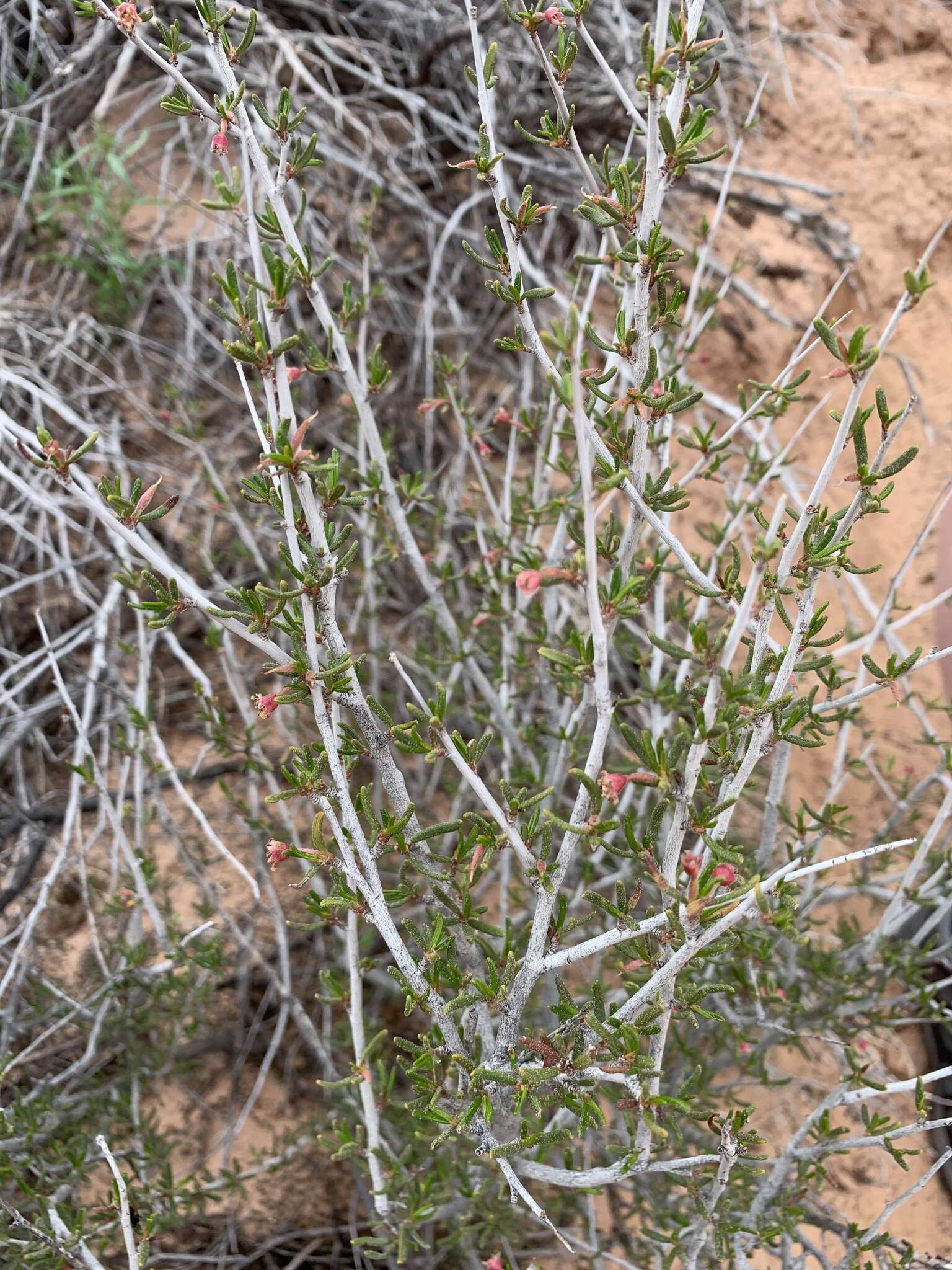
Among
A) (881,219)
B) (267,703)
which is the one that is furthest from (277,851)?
(881,219)

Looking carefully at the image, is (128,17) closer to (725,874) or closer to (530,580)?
(530,580)

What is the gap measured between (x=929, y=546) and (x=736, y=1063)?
1608 mm

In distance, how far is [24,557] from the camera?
2424 mm

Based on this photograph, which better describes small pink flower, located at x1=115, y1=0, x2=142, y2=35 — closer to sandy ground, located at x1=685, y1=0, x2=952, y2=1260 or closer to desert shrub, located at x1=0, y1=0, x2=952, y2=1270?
desert shrub, located at x1=0, y1=0, x2=952, y2=1270

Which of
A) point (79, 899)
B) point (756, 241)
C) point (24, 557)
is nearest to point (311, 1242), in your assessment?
point (79, 899)

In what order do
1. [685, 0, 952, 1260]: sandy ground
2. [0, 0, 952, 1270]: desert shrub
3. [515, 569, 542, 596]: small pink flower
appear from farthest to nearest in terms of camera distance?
[685, 0, 952, 1260]: sandy ground
[0, 0, 952, 1270]: desert shrub
[515, 569, 542, 596]: small pink flower

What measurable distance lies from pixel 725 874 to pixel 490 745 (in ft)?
3.58

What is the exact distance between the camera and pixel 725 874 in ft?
3.58

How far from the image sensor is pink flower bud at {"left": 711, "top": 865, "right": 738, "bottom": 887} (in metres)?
1.08

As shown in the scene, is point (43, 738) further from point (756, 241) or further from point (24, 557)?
point (756, 241)

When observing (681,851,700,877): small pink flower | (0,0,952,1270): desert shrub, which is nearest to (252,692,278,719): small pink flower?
(0,0,952,1270): desert shrub

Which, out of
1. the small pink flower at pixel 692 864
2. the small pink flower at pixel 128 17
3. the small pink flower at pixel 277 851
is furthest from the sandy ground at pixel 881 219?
the small pink flower at pixel 128 17

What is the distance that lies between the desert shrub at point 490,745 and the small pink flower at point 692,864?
0.03 meters

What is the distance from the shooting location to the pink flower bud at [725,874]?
1.08 metres
